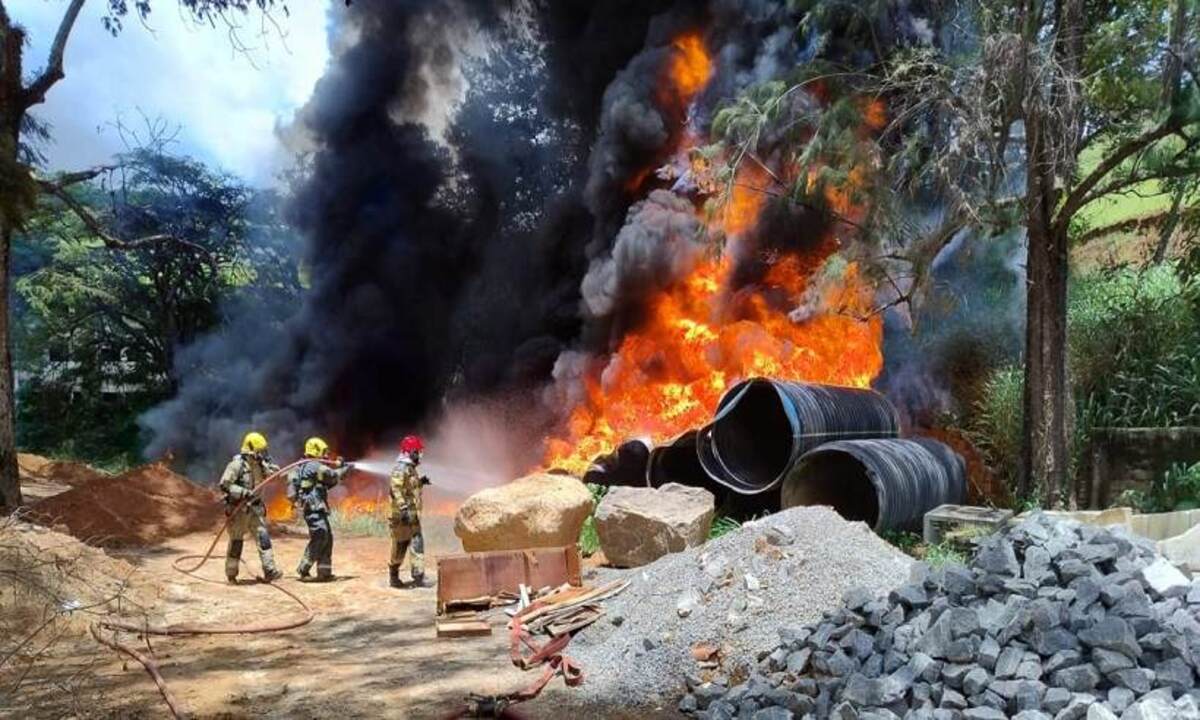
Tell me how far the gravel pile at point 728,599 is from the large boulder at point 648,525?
140 centimetres

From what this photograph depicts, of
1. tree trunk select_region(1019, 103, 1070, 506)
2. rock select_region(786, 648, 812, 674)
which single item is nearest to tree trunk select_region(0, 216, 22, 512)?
rock select_region(786, 648, 812, 674)

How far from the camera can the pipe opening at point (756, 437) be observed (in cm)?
1195

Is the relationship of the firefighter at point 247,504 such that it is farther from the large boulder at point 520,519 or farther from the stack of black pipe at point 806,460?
the stack of black pipe at point 806,460

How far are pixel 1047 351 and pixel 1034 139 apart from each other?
2.31m

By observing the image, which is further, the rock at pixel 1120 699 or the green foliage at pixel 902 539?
the green foliage at pixel 902 539

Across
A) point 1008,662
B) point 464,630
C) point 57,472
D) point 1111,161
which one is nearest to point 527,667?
point 464,630

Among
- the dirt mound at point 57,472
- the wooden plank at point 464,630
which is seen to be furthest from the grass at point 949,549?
the dirt mound at point 57,472

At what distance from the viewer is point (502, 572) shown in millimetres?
8164

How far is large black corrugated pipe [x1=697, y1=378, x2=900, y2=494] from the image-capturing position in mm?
10805

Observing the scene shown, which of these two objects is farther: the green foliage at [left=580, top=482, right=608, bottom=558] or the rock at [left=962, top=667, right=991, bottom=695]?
the green foliage at [left=580, top=482, right=608, bottom=558]

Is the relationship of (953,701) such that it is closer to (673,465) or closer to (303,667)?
(303,667)

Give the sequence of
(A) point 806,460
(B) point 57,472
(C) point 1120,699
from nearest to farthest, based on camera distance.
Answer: (C) point 1120,699 → (A) point 806,460 → (B) point 57,472

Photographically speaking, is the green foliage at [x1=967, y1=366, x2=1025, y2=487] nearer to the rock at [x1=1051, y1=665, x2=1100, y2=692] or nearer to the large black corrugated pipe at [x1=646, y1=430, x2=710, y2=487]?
the large black corrugated pipe at [x1=646, y1=430, x2=710, y2=487]

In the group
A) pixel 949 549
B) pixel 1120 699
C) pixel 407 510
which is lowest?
pixel 1120 699
